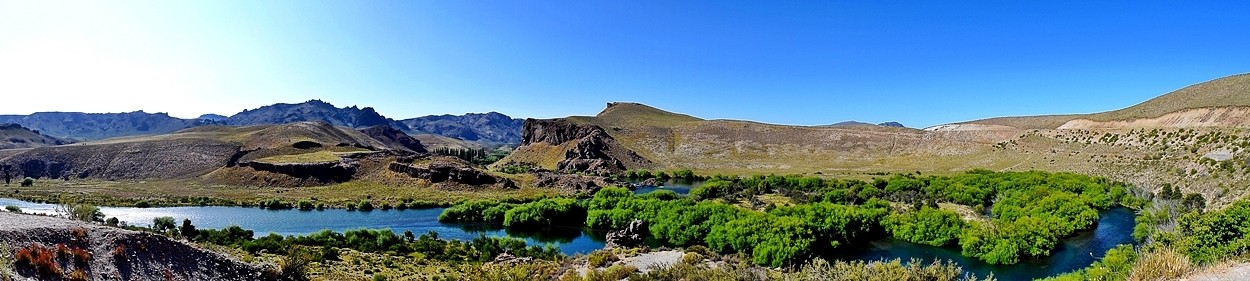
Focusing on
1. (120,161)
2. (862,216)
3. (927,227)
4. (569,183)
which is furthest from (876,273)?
(120,161)

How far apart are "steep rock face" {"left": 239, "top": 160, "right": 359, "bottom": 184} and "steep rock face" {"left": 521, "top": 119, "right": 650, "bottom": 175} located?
4774 cm

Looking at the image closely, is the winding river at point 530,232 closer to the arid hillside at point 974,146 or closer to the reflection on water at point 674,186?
the arid hillside at point 974,146

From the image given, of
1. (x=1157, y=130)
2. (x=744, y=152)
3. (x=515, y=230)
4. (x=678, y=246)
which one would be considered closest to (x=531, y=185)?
(x=515, y=230)

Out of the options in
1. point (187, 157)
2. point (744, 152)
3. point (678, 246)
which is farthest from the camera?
point (744, 152)

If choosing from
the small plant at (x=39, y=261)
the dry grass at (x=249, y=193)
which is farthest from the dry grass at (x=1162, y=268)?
the dry grass at (x=249, y=193)

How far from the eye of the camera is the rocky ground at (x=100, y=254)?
67.4 ft

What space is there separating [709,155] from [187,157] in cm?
12228

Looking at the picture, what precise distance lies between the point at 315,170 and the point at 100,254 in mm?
93316

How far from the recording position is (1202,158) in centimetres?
6819

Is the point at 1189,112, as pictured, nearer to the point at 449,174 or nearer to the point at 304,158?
the point at 449,174

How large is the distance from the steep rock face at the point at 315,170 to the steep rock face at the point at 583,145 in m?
47.7

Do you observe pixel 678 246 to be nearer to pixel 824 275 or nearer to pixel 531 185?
pixel 824 275

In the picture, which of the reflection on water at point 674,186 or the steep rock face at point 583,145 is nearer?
the reflection on water at point 674,186

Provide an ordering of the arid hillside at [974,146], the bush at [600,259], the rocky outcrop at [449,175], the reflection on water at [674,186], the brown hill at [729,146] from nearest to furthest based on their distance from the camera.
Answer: the bush at [600,259] → the arid hillside at [974,146] → the rocky outcrop at [449,175] → the reflection on water at [674,186] → the brown hill at [729,146]
